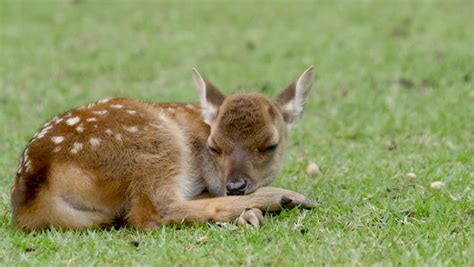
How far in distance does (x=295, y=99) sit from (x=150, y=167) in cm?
158

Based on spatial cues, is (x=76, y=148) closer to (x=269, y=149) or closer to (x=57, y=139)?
(x=57, y=139)

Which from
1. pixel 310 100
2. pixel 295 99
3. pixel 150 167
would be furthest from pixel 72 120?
pixel 310 100

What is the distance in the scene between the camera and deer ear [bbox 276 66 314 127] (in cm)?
739

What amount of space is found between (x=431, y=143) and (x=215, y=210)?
11.8 feet

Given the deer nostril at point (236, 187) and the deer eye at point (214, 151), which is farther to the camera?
the deer eye at point (214, 151)

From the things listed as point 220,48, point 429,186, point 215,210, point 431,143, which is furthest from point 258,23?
point 215,210

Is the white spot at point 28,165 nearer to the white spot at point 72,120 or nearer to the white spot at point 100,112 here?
the white spot at point 72,120

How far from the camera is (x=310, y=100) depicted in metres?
11.6

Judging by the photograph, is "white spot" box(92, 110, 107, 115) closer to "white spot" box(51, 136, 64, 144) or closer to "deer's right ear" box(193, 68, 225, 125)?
"white spot" box(51, 136, 64, 144)

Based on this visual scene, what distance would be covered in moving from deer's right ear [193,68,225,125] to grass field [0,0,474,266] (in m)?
0.99

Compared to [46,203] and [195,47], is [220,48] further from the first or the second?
[46,203]

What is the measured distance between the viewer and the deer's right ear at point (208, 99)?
23.5 feet

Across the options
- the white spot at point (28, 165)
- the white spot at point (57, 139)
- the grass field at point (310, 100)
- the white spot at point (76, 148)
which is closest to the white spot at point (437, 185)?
the grass field at point (310, 100)

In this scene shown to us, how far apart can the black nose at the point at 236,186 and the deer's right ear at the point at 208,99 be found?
72cm
